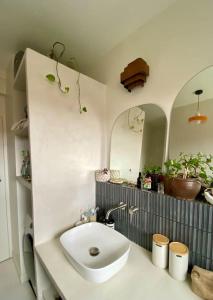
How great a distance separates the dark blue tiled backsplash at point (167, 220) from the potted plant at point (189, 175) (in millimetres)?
63

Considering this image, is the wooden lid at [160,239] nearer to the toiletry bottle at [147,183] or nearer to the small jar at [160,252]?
the small jar at [160,252]

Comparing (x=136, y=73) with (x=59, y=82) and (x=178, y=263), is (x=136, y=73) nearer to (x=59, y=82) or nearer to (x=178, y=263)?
(x=59, y=82)

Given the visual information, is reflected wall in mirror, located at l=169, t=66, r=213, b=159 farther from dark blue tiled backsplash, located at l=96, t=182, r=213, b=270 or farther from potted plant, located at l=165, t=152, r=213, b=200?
dark blue tiled backsplash, located at l=96, t=182, r=213, b=270

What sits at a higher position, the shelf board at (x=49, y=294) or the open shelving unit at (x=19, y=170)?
the open shelving unit at (x=19, y=170)

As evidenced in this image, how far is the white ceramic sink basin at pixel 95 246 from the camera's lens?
90 cm

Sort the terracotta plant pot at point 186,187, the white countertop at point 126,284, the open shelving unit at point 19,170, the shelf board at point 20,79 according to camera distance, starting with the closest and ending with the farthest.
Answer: the white countertop at point 126,284 → the terracotta plant pot at point 186,187 → the shelf board at point 20,79 → the open shelving unit at point 19,170

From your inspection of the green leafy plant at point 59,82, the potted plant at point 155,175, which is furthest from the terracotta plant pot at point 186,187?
the green leafy plant at point 59,82

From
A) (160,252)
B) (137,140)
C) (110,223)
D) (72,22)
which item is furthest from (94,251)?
(72,22)

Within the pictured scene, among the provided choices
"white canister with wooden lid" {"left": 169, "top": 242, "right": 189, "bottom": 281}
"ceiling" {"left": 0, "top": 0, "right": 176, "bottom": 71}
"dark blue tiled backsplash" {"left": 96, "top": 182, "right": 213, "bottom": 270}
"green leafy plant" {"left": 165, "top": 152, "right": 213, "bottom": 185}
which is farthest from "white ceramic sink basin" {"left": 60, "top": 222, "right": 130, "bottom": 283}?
"ceiling" {"left": 0, "top": 0, "right": 176, "bottom": 71}

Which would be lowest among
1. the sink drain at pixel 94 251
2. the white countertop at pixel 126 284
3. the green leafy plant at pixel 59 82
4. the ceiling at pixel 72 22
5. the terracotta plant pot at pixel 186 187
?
the sink drain at pixel 94 251

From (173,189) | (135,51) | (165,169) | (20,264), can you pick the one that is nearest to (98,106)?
(135,51)

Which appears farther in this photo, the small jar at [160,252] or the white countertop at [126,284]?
the small jar at [160,252]

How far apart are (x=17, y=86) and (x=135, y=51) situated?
118 centimetres

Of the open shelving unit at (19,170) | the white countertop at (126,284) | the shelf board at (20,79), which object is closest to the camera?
the white countertop at (126,284)
